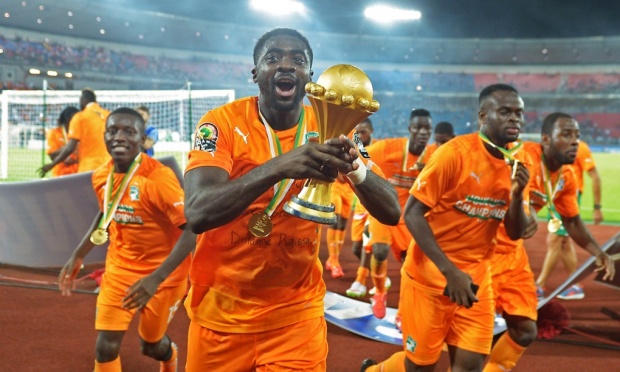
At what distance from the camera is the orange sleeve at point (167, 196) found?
3.94 meters

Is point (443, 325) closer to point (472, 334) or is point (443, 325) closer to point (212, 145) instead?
point (472, 334)

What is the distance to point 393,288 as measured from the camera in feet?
26.8

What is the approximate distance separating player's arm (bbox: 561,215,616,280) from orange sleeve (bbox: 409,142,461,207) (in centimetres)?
184

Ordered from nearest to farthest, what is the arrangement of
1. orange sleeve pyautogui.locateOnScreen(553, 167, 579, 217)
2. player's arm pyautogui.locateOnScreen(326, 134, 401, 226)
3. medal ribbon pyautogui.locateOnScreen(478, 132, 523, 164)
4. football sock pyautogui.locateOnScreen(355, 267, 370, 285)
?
player's arm pyautogui.locateOnScreen(326, 134, 401, 226) < medal ribbon pyautogui.locateOnScreen(478, 132, 523, 164) < orange sleeve pyautogui.locateOnScreen(553, 167, 579, 217) < football sock pyautogui.locateOnScreen(355, 267, 370, 285)

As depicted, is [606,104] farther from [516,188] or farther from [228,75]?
[516,188]

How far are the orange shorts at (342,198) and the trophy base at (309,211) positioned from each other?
6.94 metres

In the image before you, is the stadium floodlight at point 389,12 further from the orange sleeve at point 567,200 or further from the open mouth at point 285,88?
the open mouth at point 285,88

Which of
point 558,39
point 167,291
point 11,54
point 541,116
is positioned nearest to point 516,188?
point 167,291

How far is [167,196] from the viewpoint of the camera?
4000mm

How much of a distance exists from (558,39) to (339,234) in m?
50.3

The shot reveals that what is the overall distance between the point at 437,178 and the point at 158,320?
7.09 ft

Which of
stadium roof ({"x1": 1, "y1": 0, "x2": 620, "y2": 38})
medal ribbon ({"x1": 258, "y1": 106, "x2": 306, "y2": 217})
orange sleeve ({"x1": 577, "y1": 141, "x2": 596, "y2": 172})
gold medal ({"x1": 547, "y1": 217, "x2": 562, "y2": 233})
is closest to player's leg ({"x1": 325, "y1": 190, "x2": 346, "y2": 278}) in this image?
orange sleeve ({"x1": 577, "y1": 141, "x2": 596, "y2": 172})

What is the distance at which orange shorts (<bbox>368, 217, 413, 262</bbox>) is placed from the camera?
664cm

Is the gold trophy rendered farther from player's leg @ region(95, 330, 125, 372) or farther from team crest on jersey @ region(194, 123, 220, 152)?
player's leg @ region(95, 330, 125, 372)
